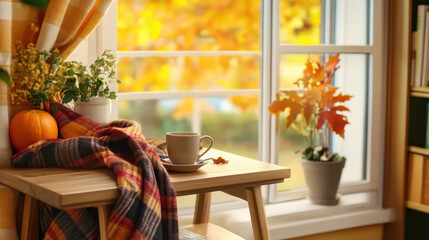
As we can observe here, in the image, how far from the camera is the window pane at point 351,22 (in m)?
2.75

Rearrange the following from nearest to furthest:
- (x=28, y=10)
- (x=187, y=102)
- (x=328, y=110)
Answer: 1. (x=28, y=10)
2. (x=328, y=110)
3. (x=187, y=102)

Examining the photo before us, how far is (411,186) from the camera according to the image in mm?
2674

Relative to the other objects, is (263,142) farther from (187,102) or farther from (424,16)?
(187,102)

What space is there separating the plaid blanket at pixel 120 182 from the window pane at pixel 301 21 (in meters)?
1.31

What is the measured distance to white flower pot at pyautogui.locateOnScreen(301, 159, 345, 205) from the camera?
8.21ft

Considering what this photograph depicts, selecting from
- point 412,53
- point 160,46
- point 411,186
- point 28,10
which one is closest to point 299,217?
point 411,186

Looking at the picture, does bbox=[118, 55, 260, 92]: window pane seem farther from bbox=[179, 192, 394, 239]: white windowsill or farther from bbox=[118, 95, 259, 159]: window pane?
bbox=[179, 192, 394, 239]: white windowsill

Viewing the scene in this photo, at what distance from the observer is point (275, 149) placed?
2520mm

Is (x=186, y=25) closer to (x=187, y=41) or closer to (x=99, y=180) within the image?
(x=187, y=41)

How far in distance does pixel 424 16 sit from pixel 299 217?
1.03 metres

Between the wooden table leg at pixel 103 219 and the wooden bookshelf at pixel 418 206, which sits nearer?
the wooden table leg at pixel 103 219

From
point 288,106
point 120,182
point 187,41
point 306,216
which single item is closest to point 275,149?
point 288,106

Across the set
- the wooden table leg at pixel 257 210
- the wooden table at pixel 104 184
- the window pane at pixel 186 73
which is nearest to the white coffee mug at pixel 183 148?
the wooden table at pixel 104 184

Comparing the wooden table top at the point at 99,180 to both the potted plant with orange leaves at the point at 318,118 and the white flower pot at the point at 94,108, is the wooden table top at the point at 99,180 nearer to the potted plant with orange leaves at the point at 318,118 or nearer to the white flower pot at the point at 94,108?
the white flower pot at the point at 94,108
